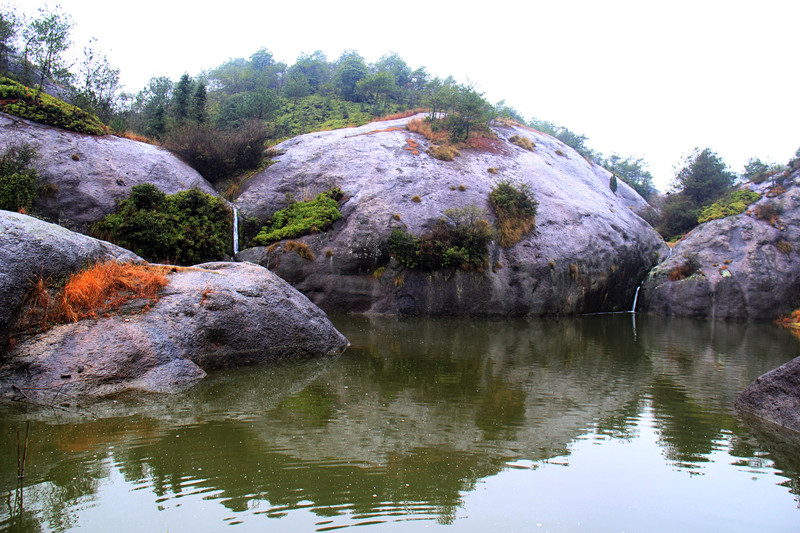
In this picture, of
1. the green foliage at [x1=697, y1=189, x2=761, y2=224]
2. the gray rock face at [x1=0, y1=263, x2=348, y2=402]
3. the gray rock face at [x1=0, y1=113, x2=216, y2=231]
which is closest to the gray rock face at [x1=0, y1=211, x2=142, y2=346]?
the gray rock face at [x1=0, y1=263, x2=348, y2=402]

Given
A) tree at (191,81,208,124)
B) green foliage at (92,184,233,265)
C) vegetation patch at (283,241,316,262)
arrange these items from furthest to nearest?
tree at (191,81,208,124) < vegetation patch at (283,241,316,262) < green foliage at (92,184,233,265)

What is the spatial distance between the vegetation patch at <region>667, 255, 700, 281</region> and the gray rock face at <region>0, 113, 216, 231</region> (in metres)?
22.4

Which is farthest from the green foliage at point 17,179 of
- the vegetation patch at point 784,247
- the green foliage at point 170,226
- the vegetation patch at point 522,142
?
the vegetation patch at point 784,247

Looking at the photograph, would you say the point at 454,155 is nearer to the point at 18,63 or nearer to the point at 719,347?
the point at 719,347

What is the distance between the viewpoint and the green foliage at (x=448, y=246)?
1886cm

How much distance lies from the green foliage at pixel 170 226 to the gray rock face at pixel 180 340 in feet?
21.0

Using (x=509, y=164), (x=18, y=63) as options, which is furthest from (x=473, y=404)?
(x=18, y=63)

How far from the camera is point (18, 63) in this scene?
23.5 metres

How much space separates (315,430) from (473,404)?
8.25 ft

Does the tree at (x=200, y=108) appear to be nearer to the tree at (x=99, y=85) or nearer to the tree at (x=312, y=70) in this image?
the tree at (x=99, y=85)

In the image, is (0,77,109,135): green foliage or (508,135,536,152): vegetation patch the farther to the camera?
(508,135,536,152): vegetation patch

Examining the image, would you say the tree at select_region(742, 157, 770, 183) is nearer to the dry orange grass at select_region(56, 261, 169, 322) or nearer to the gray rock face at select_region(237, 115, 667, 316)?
the gray rock face at select_region(237, 115, 667, 316)

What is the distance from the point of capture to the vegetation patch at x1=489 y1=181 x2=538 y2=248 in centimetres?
2114

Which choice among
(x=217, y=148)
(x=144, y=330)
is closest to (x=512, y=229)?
(x=217, y=148)
